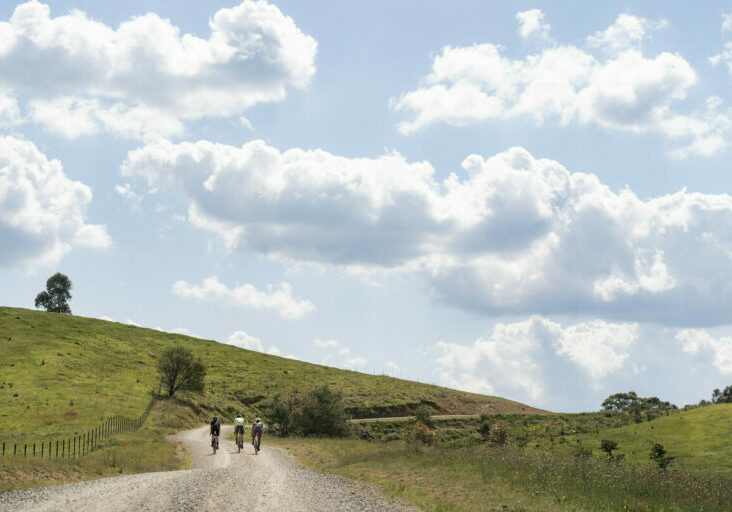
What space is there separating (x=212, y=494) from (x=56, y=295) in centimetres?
17103

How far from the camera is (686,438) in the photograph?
6462 centimetres

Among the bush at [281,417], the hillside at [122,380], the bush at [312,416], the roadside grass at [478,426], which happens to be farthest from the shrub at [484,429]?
the bush at [281,417]

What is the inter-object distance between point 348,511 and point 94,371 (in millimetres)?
82792

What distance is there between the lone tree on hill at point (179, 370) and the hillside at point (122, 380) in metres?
2.61

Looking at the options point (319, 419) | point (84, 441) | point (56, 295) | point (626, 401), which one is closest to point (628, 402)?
point (626, 401)

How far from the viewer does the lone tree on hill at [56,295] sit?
6531 inches

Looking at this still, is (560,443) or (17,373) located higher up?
(17,373)

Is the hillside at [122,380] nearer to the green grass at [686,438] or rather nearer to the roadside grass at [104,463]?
the roadside grass at [104,463]

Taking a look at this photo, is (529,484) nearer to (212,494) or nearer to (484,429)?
(212,494)

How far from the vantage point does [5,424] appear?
56469 millimetres

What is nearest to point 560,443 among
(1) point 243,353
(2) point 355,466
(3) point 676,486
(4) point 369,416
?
(4) point 369,416

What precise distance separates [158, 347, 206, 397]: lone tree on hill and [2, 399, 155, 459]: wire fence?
16.2 metres

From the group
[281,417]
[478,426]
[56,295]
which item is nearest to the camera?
[281,417]

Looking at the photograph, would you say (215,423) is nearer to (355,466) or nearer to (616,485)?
(355,466)
